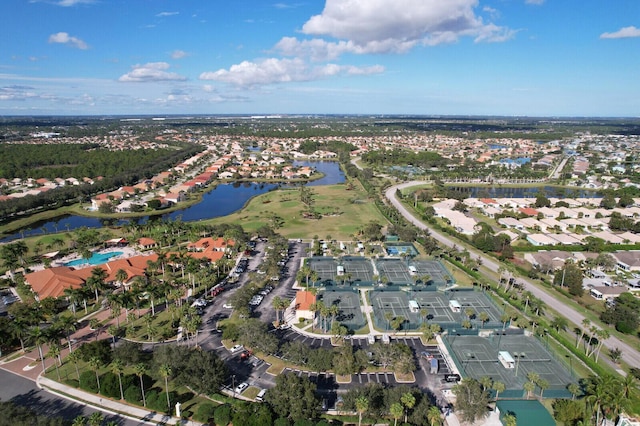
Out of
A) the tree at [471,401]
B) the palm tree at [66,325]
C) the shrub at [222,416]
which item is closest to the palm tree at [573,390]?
the tree at [471,401]

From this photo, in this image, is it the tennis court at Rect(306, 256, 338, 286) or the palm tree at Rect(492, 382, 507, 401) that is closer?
the palm tree at Rect(492, 382, 507, 401)

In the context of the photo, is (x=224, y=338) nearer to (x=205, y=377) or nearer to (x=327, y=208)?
(x=205, y=377)

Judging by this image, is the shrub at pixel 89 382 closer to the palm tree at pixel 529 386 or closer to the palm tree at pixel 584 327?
the palm tree at pixel 529 386

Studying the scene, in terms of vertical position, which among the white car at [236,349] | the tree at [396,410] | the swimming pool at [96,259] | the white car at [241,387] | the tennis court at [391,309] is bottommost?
the white car at [241,387]

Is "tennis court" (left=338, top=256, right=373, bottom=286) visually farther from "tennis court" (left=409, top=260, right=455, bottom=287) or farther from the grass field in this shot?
the grass field

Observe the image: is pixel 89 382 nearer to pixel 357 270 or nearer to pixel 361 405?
pixel 361 405

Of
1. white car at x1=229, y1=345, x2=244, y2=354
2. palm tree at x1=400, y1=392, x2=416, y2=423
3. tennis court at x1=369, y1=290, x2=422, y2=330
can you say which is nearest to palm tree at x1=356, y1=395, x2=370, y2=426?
palm tree at x1=400, y1=392, x2=416, y2=423

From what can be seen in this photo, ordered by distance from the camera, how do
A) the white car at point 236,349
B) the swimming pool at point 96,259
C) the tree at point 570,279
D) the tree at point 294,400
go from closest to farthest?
the tree at point 294,400
the white car at point 236,349
the tree at point 570,279
the swimming pool at point 96,259
